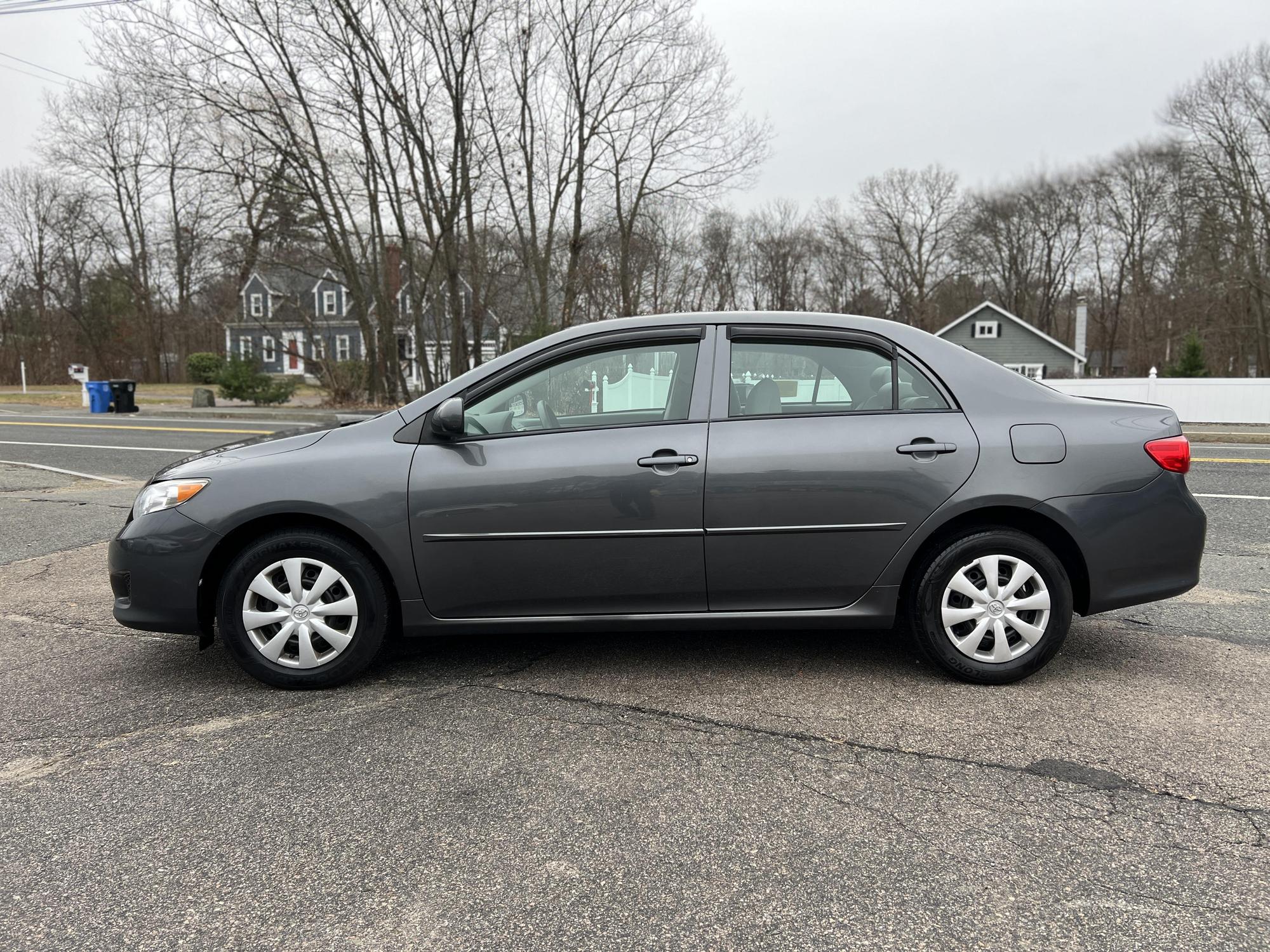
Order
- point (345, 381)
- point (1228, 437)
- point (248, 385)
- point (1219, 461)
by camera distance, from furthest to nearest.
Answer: point (345, 381)
point (248, 385)
point (1228, 437)
point (1219, 461)

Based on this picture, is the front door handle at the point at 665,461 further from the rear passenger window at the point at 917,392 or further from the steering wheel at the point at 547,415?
the rear passenger window at the point at 917,392

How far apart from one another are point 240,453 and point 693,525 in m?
2.03

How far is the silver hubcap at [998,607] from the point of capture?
3783mm

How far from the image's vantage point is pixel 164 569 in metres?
3.82

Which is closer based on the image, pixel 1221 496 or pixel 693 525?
pixel 693 525

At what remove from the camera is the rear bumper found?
3791 mm

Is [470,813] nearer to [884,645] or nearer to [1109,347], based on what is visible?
[884,645]

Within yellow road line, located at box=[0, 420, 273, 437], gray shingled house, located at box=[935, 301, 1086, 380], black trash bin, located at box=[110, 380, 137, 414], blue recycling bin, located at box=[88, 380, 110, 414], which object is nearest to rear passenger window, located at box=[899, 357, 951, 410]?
yellow road line, located at box=[0, 420, 273, 437]

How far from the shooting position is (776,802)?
287 cm

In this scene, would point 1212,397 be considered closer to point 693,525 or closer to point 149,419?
point 693,525

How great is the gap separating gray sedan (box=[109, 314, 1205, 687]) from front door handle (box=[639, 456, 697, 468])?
11 mm

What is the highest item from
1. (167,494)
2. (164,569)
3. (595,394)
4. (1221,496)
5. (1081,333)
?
(1081,333)

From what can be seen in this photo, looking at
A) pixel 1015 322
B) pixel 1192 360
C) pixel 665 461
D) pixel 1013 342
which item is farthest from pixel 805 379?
pixel 1013 342

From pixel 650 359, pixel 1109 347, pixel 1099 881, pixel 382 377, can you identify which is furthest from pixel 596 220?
pixel 1109 347
